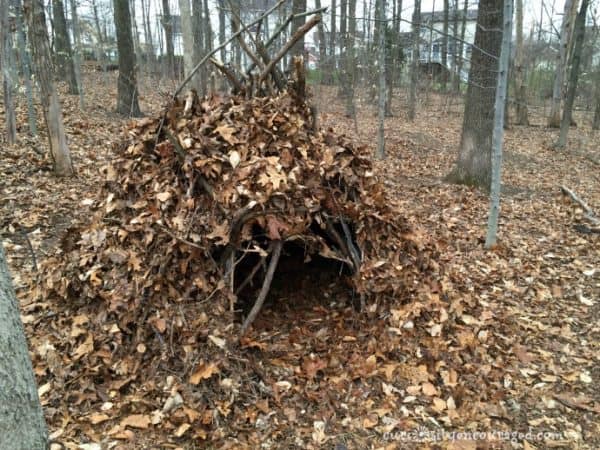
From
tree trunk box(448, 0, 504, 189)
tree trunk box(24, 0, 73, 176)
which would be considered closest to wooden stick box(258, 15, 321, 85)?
tree trunk box(24, 0, 73, 176)

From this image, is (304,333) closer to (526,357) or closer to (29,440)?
(526,357)

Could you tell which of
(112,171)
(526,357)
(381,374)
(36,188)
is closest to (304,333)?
(381,374)

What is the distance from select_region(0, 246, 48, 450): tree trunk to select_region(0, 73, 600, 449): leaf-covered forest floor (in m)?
1.25

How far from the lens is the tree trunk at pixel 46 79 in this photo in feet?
19.1

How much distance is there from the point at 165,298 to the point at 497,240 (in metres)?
4.31

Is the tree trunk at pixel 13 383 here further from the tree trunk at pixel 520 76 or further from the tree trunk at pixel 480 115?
the tree trunk at pixel 520 76

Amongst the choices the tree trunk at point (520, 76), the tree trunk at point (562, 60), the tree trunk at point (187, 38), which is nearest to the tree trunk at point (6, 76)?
the tree trunk at point (187, 38)

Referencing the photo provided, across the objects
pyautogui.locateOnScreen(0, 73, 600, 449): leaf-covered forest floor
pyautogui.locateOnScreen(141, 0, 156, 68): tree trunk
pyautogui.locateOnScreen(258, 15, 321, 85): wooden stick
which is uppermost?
pyautogui.locateOnScreen(141, 0, 156, 68): tree trunk

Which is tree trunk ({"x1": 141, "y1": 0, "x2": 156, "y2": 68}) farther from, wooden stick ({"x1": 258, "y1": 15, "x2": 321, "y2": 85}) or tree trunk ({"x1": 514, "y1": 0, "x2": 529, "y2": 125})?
wooden stick ({"x1": 258, "y1": 15, "x2": 321, "y2": 85})

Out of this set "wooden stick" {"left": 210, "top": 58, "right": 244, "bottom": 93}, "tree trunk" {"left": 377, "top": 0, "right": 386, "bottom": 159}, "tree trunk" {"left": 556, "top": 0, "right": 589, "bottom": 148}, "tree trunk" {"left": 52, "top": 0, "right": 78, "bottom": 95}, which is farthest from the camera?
"tree trunk" {"left": 52, "top": 0, "right": 78, "bottom": 95}

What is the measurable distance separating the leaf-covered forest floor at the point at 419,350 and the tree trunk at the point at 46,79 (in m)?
0.35

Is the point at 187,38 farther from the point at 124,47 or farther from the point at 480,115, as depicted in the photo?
the point at 480,115

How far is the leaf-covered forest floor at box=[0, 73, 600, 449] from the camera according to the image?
2.92m

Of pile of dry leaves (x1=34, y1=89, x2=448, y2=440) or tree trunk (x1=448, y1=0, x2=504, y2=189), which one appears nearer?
pile of dry leaves (x1=34, y1=89, x2=448, y2=440)
